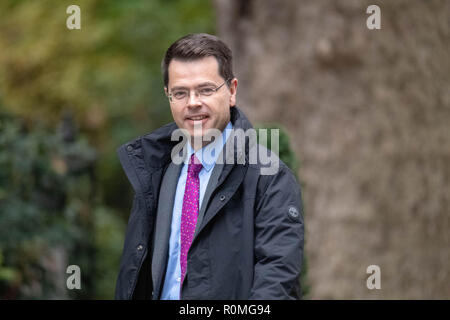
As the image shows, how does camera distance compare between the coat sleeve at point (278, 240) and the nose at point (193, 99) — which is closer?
the coat sleeve at point (278, 240)

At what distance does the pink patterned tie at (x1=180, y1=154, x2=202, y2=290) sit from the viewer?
2.64 metres

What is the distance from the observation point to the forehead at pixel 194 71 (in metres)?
2.63

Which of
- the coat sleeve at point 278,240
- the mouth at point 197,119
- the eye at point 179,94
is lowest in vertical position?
the coat sleeve at point 278,240

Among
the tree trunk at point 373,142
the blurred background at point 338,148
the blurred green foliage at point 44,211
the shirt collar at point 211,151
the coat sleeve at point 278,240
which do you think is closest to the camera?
the coat sleeve at point 278,240

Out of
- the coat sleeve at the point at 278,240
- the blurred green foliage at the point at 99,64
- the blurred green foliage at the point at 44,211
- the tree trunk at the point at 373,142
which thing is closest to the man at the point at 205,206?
the coat sleeve at the point at 278,240

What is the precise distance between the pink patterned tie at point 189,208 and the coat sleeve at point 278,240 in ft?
0.98

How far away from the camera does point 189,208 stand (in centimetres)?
269

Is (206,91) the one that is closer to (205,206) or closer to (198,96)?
(198,96)

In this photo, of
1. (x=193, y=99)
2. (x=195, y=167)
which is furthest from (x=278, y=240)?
(x=193, y=99)

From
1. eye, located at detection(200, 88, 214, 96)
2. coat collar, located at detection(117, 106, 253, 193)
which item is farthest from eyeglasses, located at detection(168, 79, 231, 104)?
coat collar, located at detection(117, 106, 253, 193)

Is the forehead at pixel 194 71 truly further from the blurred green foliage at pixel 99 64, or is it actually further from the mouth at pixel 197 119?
the blurred green foliage at pixel 99 64

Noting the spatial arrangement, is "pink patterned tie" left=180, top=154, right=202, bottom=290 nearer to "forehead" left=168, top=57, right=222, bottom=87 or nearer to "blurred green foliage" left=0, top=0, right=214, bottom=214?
"forehead" left=168, top=57, right=222, bottom=87
